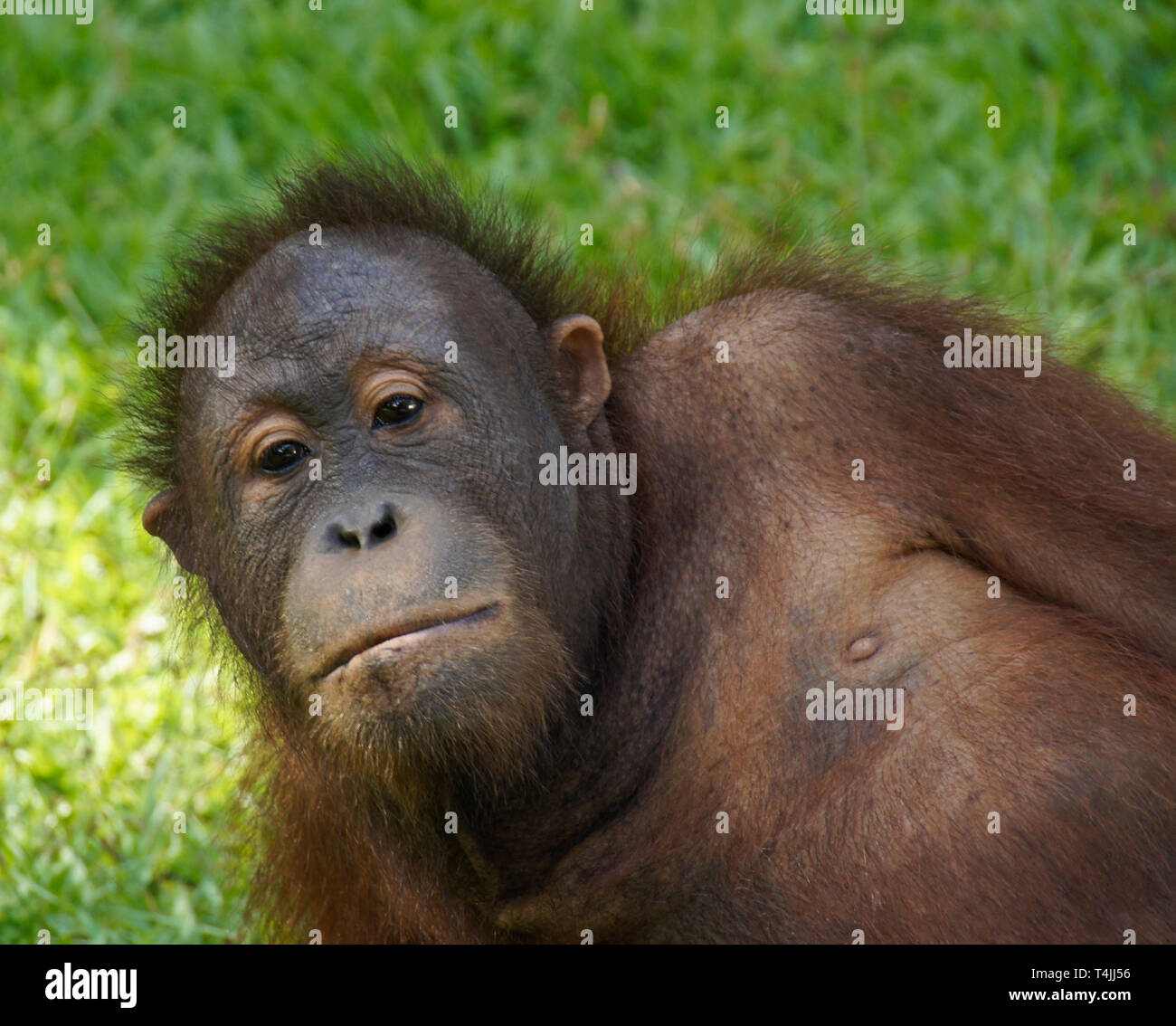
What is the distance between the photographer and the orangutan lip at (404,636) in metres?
3.34

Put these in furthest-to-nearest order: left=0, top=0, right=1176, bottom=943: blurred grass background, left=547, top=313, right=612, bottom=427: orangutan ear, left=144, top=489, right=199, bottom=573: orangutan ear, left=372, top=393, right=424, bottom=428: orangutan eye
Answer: left=0, top=0, right=1176, bottom=943: blurred grass background → left=144, top=489, right=199, bottom=573: orangutan ear → left=547, top=313, right=612, bottom=427: orangutan ear → left=372, top=393, right=424, bottom=428: orangutan eye

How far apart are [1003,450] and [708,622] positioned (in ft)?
2.61

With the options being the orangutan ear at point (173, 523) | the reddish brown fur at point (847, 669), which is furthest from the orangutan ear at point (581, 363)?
the orangutan ear at point (173, 523)

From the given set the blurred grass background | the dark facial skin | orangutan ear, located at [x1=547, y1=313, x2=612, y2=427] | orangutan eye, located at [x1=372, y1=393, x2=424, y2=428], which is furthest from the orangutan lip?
the blurred grass background

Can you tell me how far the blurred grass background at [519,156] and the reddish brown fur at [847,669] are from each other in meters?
1.98

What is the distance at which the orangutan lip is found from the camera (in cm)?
334

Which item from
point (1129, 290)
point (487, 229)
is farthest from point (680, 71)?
point (487, 229)

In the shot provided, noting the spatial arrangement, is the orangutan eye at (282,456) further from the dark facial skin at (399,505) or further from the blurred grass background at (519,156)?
the blurred grass background at (519,156)

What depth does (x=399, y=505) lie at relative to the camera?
11.4 feet

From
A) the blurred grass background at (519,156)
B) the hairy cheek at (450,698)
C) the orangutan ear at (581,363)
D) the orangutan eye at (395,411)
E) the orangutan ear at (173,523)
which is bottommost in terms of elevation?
the hairy cheek at (450,698)

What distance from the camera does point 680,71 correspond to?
7.82 m

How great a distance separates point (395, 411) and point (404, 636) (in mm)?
595

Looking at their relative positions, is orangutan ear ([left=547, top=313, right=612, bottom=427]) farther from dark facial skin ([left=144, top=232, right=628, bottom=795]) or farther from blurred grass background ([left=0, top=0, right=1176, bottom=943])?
blurred grass background ([left=0, top=0, right=1176, bottom=943])
